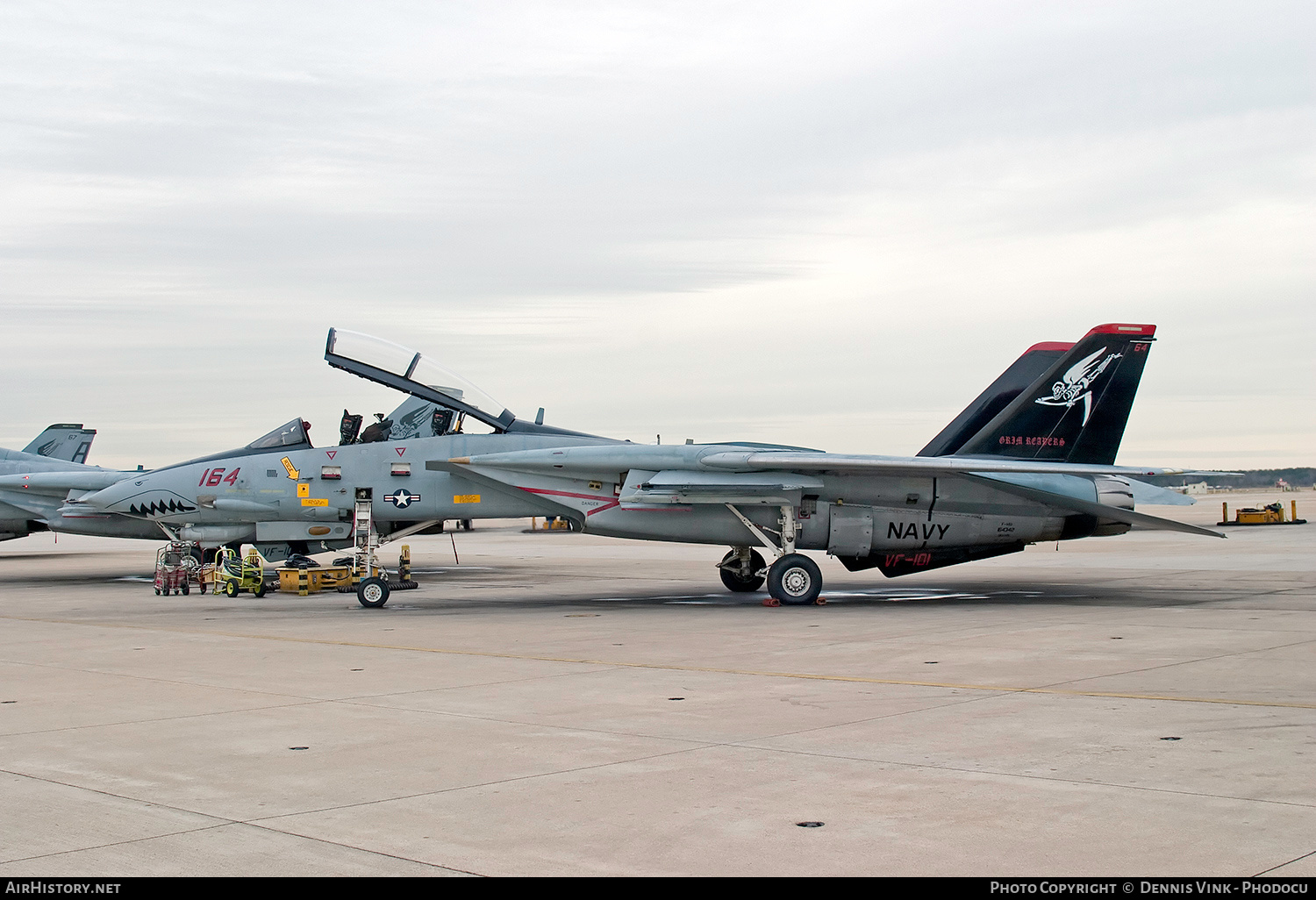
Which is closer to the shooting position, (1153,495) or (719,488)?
(719,488)

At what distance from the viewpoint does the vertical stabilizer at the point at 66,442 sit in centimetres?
4231

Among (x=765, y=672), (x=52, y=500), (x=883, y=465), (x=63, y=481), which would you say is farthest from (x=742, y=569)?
(x=52, y=500)

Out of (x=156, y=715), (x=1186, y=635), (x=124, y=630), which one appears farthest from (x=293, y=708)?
(x=1186, y=635)

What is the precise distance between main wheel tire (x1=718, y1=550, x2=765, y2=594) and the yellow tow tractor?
7752mm

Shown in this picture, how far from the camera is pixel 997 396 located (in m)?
20.2

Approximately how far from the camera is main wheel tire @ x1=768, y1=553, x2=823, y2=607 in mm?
16359

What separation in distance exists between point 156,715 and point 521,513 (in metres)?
9.83

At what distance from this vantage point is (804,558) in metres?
16.6

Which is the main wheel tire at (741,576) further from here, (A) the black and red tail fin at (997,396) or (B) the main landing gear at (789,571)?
(A) the black and red tail fin at (997,396)


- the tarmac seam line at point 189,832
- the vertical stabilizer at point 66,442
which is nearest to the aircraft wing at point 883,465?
the tarmac seam line at point 189,832

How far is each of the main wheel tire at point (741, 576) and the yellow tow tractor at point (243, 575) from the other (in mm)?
7752

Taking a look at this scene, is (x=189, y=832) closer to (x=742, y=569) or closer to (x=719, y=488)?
(x=719, y=488)

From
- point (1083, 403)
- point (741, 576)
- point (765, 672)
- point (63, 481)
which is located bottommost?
point (765, 672)

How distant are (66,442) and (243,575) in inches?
1074
